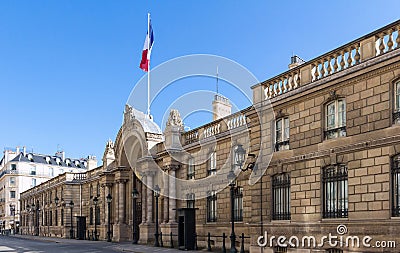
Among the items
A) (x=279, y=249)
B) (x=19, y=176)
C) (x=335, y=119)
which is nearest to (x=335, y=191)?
(x=335, y=119)

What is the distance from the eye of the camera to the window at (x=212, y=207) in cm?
2839

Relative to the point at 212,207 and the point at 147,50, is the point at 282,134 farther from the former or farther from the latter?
the point at 147,50

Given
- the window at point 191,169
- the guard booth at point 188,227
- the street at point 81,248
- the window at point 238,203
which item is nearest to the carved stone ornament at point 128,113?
the street at point 81,248

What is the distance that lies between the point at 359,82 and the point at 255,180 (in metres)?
7.29

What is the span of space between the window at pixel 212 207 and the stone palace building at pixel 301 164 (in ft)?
0.20

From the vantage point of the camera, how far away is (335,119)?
712 inches

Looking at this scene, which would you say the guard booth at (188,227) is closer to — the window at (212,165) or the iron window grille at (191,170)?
the window at (212,165)

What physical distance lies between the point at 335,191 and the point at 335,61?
15.0 ft

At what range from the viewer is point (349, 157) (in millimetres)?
17141

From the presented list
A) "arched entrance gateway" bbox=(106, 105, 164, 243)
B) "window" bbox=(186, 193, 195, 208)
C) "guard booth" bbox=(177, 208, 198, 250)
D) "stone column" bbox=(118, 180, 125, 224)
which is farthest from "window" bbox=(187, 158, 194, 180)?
"stone column" bbox=(118, 180, 125, 224)

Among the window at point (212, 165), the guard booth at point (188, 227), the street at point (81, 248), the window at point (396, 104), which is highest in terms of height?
the window at point (396, 104)

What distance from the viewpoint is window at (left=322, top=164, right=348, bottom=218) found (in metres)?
17.5

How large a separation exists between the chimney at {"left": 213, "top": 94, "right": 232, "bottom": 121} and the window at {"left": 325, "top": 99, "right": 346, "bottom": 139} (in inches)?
675

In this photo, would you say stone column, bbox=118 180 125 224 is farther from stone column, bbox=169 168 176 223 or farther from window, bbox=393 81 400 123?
window, bbox=393 81 400 123
